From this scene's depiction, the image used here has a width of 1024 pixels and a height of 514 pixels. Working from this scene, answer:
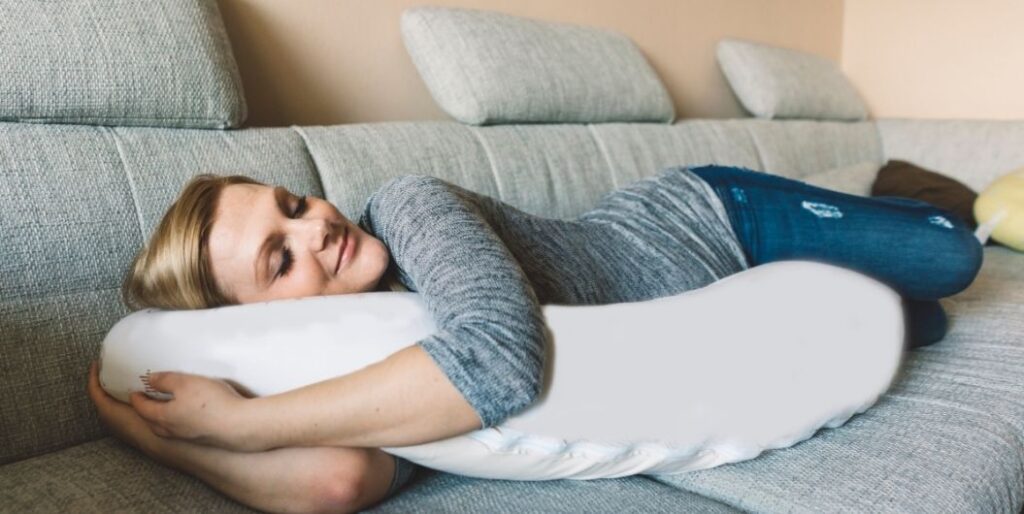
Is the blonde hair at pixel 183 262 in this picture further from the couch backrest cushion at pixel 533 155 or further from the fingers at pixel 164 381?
the couch backrest cushion at pixel 533 155

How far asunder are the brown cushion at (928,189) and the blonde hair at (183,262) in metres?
1.92

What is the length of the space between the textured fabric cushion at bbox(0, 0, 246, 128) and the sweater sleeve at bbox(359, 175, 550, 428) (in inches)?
16.4

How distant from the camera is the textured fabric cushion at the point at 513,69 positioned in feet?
5.10

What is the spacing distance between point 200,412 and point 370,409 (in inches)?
6.8

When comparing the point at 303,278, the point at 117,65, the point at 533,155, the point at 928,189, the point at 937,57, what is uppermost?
the point at 117,65

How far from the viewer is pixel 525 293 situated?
818mm

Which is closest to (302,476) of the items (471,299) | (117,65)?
(471,299)

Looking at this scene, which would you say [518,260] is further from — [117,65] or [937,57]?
[937,57]

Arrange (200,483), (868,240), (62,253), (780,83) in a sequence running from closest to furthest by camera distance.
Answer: (200,483), (62,253), (868,240), (780,83)

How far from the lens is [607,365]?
81 centimetres

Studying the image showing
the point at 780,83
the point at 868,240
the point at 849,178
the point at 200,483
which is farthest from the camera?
Result: the point at 780,83

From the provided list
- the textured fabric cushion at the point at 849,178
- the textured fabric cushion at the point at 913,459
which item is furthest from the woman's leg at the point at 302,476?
the textured fabric cushion at the point at 849,178

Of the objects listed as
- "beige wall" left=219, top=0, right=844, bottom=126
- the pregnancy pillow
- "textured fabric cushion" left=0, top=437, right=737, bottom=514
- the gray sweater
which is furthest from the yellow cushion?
"textured fabric cushion" left=0, top=437, right=737, bottom=514

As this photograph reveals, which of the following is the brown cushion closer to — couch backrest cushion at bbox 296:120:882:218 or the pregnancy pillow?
couch backrest cushion at bbox 296:120:882:218
